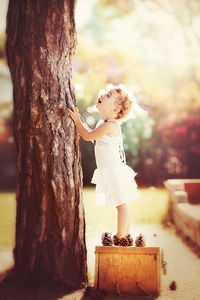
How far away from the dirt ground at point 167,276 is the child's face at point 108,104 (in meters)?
1.31

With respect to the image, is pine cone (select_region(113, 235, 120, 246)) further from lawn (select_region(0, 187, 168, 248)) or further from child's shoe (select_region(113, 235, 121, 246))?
lawn (select_region(0, 187, 168, 248))

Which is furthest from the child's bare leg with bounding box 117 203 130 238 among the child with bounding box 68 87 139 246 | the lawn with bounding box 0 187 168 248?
the lawn with bounding box 0 187 168 248

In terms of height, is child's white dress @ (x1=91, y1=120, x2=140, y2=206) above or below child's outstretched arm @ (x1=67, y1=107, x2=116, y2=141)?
below

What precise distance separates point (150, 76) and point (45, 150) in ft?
25.9

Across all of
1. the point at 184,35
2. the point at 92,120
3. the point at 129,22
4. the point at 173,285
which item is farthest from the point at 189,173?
the point at 173,285

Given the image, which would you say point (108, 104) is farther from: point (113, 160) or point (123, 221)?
point (123, 221)

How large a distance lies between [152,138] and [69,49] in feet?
20.8

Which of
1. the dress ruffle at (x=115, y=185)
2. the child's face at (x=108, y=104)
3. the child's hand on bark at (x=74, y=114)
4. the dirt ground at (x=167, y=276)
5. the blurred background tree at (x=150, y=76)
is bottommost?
the dirt ground at (x=167, y=276)

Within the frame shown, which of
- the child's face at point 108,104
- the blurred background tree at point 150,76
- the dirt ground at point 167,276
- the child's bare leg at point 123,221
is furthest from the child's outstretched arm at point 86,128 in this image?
the blurred background tree at point 150,76

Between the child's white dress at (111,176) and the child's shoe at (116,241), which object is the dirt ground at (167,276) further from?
the child's white dress at (111,176)

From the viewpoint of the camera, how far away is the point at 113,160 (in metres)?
2.96

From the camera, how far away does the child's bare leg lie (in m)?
2.85

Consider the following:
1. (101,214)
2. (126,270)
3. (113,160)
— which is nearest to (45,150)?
(113,160)

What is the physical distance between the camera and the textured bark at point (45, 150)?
2.77 metres
